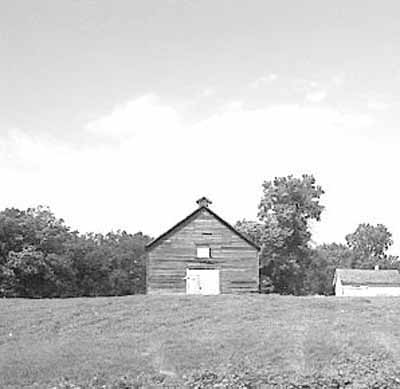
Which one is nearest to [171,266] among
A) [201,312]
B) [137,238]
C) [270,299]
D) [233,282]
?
[233,282]

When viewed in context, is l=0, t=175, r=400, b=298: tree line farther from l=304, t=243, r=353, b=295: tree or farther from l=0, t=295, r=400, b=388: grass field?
l=0, t=295, r=400, b=388: grass field

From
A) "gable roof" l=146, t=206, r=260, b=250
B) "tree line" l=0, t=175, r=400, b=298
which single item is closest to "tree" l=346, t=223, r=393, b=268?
"tree line" l=0, t=175, r=400, b=298

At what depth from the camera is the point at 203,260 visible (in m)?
43.2

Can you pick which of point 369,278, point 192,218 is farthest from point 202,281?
Result: point 369,278

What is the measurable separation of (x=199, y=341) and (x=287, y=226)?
47.0 metres

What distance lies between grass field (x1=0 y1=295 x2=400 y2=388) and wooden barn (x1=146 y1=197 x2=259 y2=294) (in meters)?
13.8

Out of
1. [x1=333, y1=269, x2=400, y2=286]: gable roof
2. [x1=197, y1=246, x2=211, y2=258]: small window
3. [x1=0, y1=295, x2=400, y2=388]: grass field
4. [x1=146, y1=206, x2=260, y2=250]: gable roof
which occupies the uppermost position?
[x1=146, y1=206, x2=260, y2=250]: gable roof

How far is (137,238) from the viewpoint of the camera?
10219 centimetres

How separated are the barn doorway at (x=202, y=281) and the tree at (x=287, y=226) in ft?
70.7

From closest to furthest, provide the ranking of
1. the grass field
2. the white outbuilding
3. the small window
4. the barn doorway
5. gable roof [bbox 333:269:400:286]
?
1. the grass field
2. the barn doorway
3. the small window
4. the white outbuilding
5. gable roof [bbox 333:269:400:286]

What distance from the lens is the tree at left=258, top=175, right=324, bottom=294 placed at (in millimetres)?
64625

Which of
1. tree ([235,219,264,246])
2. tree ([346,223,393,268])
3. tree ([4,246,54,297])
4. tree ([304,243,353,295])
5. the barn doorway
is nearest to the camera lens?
the barn doorway

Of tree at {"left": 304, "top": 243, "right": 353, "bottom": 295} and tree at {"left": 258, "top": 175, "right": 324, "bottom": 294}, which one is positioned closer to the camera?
tree at {"left": 258, "top": 175, "right": 324, "bottom": 294}

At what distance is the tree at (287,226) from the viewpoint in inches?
2544
